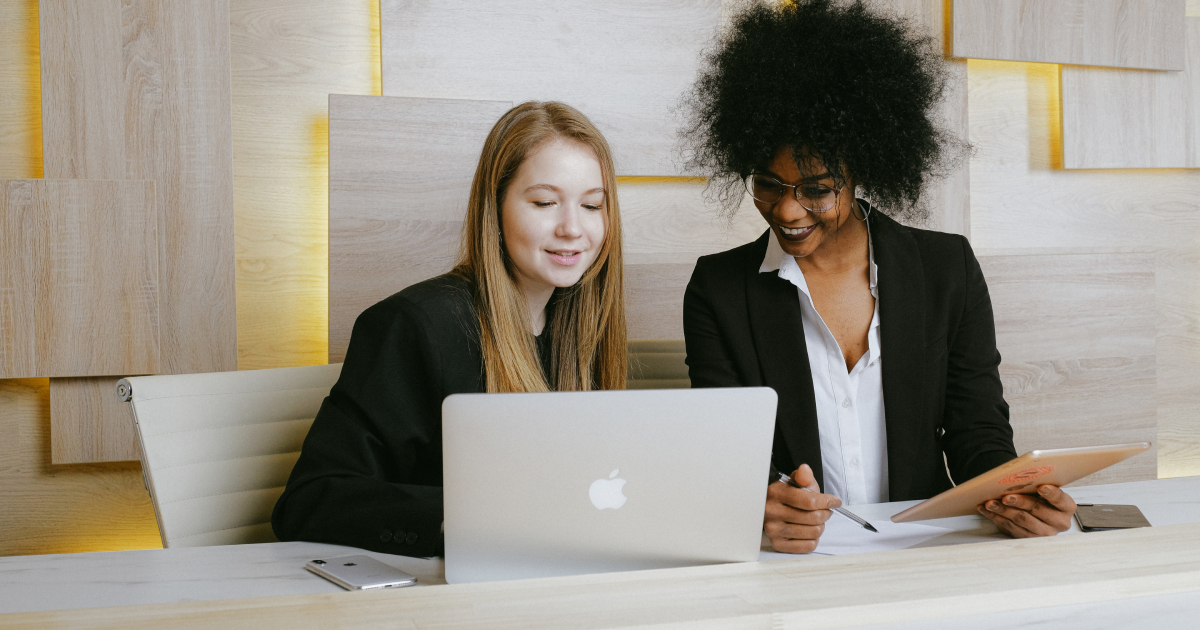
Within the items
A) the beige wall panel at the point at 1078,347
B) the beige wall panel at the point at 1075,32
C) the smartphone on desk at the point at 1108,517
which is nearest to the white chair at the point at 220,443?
the smartphone on desk at the point at 1108,517

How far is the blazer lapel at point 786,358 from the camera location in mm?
Answer: 1763

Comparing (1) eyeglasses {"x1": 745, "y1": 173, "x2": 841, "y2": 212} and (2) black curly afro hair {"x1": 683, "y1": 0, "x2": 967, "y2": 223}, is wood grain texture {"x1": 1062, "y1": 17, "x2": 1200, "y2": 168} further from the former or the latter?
(1) eyeglasses {"x1": 745, "y1": 173, "x2": 841, "y2": 212}

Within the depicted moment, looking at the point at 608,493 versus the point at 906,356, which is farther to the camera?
the point at 906,356

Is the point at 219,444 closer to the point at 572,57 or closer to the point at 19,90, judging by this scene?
the point at 19,90

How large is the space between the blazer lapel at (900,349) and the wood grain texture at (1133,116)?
1672mm

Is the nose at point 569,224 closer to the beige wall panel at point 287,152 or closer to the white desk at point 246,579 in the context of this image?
the white desk at point 246,579

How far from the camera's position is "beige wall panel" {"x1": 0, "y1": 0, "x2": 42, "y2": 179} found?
2391 millimetres

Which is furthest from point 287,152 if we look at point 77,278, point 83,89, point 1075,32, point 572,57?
point 1075,32

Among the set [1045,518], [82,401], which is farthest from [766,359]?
[82,401]

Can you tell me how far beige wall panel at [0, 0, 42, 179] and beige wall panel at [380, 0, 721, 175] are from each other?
948mm

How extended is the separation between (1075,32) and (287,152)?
2.65 metres

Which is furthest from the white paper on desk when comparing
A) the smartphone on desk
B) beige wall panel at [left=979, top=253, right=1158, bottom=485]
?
beige wall panel at [left=979, top=253, right=1158, bottom=485]

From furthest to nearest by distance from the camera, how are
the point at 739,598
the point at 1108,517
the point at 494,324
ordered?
1. the point at 494,324
2. the point at 1108,517
3. the point at 739,598

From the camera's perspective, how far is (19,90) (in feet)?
7.91
